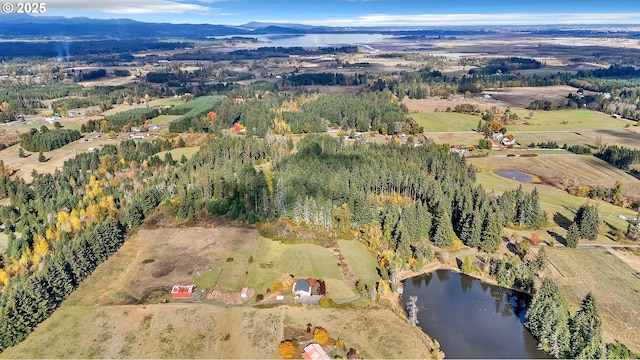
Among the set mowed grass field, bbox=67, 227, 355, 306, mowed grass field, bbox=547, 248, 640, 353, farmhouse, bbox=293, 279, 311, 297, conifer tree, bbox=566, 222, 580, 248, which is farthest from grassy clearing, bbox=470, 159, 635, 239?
farmhouse, bbox=293, 279, 311, 297

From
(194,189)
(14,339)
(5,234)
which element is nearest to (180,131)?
(194,189)

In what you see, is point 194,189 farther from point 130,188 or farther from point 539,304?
point 539,304

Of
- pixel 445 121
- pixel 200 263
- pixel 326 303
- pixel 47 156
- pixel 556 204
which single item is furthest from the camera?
pixel 445 121

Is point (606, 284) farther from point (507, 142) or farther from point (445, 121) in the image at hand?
point (445, 121)

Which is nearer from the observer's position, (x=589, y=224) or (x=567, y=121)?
(x=589, y=224)

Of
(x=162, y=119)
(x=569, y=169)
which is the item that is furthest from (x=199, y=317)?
(x=162, y=119)

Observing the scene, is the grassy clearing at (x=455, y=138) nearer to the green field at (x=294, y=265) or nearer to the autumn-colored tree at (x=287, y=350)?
the green field at (x=294, y=265)

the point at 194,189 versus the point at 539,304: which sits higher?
the point at 194,189

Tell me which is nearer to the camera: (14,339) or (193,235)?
(14,339)
